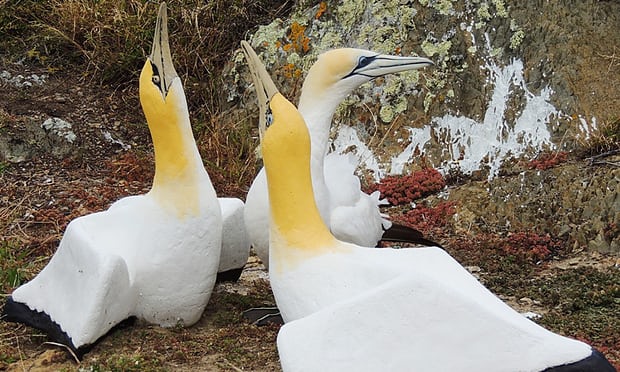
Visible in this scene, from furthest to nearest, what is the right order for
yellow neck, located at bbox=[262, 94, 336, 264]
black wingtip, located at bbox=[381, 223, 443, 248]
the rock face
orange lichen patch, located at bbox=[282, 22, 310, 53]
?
orange lichen patch, located at bbox=[282, 22, 310, 53]
the rock face
black wingtip, located at bbox=[381, 223, 443, 248]
yellow neck, located at bbox=[262, 94, 336, 264]

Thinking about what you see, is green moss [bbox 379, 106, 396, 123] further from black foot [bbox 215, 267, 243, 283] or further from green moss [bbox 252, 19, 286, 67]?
black foot [bbox 215, 267, 243, 283]

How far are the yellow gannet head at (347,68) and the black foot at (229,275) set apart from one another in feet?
3.85

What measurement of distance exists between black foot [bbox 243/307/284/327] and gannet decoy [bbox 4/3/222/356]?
0.35 m

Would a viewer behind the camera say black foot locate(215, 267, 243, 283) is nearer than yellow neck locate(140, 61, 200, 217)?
No

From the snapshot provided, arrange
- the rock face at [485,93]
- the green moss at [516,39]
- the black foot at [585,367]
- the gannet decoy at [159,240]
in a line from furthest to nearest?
the green moss at [516,39]
the rock face at [485,93]
the gannet decoy at [159,240]
the black foot at [585,367]

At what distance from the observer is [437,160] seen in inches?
282

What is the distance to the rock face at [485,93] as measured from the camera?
679cm

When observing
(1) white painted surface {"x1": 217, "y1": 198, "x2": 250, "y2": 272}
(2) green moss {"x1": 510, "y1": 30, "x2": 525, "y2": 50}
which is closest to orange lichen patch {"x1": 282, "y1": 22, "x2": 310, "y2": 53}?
(2) green moss {"x1": 510, "y1": 30, "x2": 525, "y2": 50}

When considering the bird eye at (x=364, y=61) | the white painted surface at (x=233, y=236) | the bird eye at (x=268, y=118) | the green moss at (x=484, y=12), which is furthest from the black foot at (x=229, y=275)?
the green moss at (x=484, y=12)

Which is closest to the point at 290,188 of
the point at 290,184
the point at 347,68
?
the point at 290,184

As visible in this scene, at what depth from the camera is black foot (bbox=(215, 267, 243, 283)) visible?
5240 mm

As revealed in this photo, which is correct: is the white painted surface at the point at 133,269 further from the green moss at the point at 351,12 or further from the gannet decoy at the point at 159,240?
the green moss at the point at 351,12

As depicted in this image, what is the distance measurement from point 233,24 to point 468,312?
6.10 m

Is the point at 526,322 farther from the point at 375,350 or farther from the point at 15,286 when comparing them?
the point at 15,286
